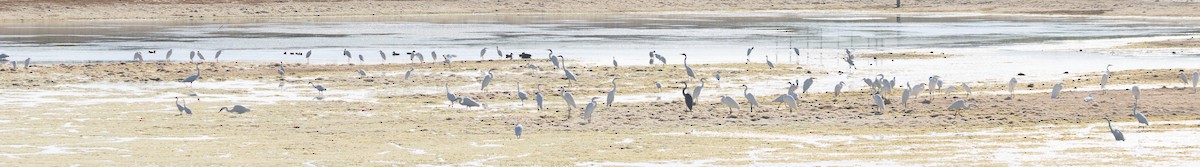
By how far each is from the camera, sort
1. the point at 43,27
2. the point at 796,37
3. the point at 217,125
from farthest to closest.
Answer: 1. the point at 43,27
2. the point at 796,37
3. the point at 217,125

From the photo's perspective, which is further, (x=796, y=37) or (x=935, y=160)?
(x=796, y=37)

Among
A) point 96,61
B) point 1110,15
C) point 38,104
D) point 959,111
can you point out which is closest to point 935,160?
point 959,111

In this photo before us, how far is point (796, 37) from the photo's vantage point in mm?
38125

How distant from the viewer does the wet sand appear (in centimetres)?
1280

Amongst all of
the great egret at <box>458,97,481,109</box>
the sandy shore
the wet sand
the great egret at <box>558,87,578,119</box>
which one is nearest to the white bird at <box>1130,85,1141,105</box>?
the wet sand

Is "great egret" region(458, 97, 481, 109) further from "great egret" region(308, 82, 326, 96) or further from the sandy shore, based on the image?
the sandy shore

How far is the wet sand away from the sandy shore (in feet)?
126

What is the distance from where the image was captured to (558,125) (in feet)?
50.4

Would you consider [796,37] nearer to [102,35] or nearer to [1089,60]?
[1089,60]

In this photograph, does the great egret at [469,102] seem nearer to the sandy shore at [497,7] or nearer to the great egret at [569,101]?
the great egret at [569,101]

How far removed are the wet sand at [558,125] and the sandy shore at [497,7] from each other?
38.3 meters

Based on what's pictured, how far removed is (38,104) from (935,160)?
32.1 ft

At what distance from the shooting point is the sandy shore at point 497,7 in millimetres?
59188

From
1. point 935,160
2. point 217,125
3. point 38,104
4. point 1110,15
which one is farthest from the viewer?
point 1110,15
